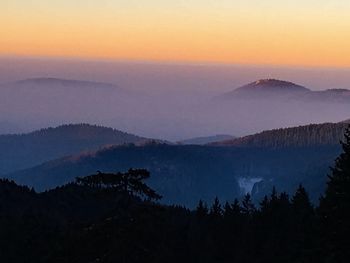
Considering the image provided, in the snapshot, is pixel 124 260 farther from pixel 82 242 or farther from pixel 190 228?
pixel 190 228

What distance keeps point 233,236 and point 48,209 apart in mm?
59354

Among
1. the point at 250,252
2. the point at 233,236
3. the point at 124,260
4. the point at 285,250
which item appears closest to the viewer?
the point at 124,260

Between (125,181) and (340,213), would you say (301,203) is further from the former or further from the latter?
(125,181)

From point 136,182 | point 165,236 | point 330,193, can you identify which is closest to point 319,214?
point 330,193

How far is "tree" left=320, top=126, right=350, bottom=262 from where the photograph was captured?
1407 inches

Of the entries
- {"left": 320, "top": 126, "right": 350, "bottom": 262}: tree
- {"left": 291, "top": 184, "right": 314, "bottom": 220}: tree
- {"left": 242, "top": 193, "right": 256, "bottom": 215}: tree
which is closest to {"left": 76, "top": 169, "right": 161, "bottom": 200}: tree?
{"left": 320, "top": 126, "right": 350, "bottom": 262}: tree

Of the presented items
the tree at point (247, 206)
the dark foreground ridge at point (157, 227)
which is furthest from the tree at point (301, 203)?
the tree at point (247, 206)

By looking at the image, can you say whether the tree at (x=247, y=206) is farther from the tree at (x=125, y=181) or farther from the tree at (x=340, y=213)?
the tree at (x=125, y=181)

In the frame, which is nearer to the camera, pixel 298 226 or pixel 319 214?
pixel 319 214

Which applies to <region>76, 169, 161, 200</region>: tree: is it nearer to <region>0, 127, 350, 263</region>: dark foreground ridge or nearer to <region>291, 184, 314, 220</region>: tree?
<region>0, 127, 350, 263</region>: dark foreground ridge

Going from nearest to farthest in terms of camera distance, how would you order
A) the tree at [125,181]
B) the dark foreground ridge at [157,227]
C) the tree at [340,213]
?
the tree at [125,181] → the dark foreground ridge at [157,227] → the tree at [340,213]

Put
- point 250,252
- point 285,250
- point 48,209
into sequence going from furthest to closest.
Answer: point 48,209 < point 250,252 < point 285,250

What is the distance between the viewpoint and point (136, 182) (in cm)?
3034

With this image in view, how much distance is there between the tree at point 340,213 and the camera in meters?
35.8
